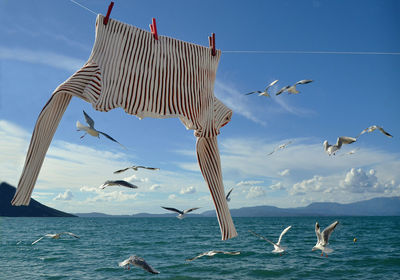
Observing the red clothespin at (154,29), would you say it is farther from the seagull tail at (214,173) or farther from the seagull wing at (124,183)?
the seagull wing at (124,183)

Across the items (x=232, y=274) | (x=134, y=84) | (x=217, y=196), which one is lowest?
(x=232, y=274)

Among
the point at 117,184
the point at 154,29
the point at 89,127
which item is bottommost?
the point at 117,184

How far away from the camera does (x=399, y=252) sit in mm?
15312

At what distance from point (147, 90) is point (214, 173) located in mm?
997

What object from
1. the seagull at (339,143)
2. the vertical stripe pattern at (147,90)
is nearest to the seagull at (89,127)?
the vertical stripe pattern at (147,90)

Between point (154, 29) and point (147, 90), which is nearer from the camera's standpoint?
point (147, 90)

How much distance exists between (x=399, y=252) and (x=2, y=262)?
671 inches

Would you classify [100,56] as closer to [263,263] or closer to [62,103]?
[62,103]

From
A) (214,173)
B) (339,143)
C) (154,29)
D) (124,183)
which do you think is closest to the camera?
(154,29)

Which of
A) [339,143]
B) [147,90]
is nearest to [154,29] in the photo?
[147,90]

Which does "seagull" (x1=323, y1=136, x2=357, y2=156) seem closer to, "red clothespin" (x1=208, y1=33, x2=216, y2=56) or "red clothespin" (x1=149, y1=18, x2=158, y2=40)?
"red clothespin" (x1=208, y1=33, x2=216, y2=56)

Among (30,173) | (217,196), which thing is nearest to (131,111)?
(30,173)

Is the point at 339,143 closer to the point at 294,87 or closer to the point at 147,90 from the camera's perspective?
the point at 294,87

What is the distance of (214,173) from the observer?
3047 millimetres
